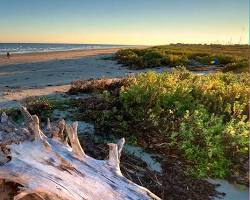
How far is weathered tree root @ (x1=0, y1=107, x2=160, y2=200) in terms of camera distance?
400 centimetres

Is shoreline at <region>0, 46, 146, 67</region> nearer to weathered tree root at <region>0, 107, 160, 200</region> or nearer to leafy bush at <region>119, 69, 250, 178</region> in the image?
leafy bush at <region>119, 69, 250, 178</region>

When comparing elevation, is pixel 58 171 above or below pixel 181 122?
above

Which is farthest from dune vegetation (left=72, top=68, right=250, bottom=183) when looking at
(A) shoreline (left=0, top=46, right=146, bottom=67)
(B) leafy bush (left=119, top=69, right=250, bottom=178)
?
(A) shoreline (left=0, top=46, right=146, bottom=67)

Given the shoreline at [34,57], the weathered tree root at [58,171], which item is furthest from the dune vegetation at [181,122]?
the shoreline at [34,57]

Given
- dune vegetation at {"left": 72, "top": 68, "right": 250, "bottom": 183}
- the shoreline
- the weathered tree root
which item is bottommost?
the shoreline

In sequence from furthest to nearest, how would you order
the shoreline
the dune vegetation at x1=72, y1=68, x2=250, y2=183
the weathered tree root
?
the shoreline
the dune vegetation at x1=72, y1=68, x2=250, y2=183
the weathered tree root

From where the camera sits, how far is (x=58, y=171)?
4125mm

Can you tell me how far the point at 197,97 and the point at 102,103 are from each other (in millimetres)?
1702

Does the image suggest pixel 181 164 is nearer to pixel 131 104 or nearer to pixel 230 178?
pixel 230 178

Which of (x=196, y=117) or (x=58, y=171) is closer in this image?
(x=58, y=171)

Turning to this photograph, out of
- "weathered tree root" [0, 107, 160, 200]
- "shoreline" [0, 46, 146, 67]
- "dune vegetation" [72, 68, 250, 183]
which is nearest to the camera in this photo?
"weathered tree root" [0, 107, 160, 200]

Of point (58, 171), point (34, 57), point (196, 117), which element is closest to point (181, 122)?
point (196, 117)

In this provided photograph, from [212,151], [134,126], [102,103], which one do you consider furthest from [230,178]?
[102,103]

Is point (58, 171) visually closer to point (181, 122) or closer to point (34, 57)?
point (181, 122)
